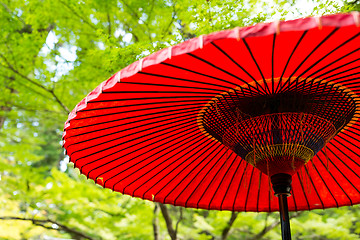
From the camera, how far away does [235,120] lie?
1.78 meters

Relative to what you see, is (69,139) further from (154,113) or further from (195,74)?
(195,74)

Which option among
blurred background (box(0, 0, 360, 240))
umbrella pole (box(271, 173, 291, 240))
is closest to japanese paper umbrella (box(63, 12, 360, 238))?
umbrella pole (box(271, 173, 291, 240))

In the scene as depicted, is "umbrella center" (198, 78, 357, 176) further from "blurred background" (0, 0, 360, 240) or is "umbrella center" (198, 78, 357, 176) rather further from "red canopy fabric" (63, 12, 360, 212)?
"blurred background" (0, 0, 360, 240)

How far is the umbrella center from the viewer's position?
166cm

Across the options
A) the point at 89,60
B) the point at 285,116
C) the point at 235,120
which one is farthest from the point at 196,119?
the point at 89,60

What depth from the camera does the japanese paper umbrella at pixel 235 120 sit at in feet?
4.47

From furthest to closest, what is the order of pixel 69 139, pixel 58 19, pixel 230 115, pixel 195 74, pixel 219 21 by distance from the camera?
pixel 58 19, pixel 219 21, pixel 69 139, pixel 230 115, pixel 195 74

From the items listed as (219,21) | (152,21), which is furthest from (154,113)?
(152,21)

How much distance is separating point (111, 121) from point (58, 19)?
3.57m

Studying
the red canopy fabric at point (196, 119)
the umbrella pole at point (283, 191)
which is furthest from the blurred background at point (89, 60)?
the umbrella pole at point (283, 191)

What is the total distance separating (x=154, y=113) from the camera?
1926 mm

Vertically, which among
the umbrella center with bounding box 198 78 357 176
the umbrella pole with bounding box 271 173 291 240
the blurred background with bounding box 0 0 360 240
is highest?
the blurred background with bounding box 0 0 360 240

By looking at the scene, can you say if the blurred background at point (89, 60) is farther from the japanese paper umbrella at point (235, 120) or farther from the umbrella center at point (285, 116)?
the umbrella center at point (285, 116)

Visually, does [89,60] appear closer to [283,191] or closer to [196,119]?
[196,119]
